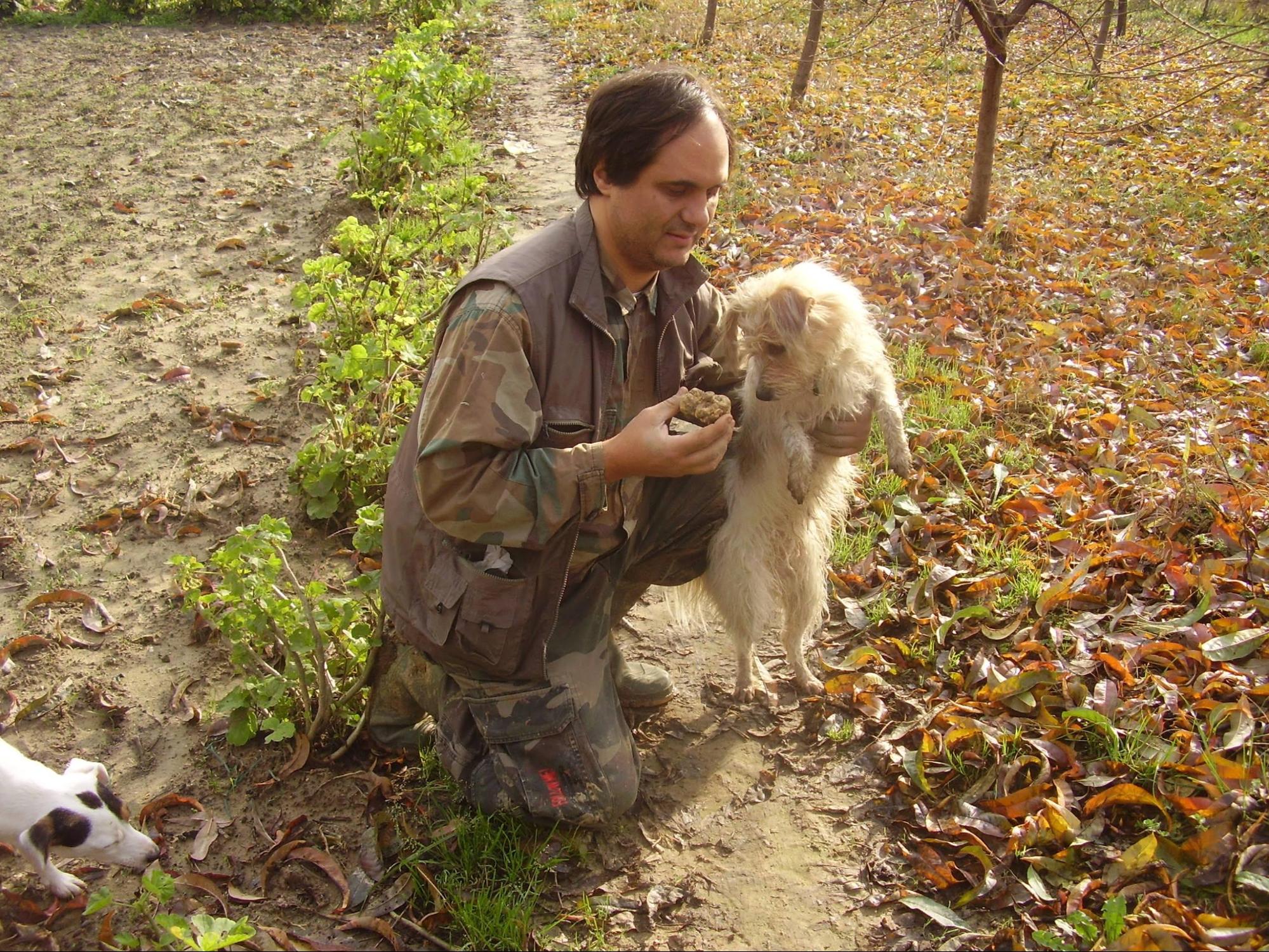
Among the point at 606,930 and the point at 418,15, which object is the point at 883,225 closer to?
the point at 606,930

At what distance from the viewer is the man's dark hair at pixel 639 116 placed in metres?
2.57

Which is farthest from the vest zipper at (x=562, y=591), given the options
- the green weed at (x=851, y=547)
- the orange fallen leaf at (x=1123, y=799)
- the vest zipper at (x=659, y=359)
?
the orange fallen leaf at (x=1123, y=799)

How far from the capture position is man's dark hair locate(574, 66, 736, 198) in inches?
101

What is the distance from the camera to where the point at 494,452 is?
2547mm

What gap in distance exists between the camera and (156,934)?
8.18ft

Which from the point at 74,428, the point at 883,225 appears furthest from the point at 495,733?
the point at 883,225

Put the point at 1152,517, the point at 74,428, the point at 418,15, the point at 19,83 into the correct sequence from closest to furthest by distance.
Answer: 1. the point at 1152,517
2. the point at 74,428
3. the point at 19,83
4. the point at 418,15

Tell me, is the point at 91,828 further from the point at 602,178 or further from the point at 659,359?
the point at 602,178

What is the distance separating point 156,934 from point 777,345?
2.51 meters

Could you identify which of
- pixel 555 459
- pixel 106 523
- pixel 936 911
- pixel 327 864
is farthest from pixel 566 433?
pixel 106 523

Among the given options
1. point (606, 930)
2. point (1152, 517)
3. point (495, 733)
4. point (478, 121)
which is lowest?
point (606, 930)

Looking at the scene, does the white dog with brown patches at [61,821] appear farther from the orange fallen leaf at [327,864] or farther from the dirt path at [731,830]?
the dirt path at [731,830]

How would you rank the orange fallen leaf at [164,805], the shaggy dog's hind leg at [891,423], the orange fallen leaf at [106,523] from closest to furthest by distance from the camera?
the orange fallen leaf at [164,805]
the shaggy dog's hind leg at [891,423]
the orange fallen leaf at [106,523]

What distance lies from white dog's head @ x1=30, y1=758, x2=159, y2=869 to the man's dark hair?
2.31 metres
